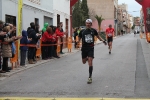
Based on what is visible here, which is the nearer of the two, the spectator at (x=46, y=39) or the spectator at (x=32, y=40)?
the spectator at (x=32, y=40)

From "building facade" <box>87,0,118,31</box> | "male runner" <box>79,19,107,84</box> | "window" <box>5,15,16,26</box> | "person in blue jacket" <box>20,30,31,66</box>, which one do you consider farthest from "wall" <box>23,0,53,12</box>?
"building facade" <box>87,0,118,31</box>

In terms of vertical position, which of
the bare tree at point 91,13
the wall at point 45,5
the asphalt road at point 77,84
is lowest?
the asphalt road at point 77,84

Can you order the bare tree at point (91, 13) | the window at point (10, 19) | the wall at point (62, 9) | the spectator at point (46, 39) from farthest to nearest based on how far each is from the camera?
the bare tree at point (91, 13), the wall at point (62, 9), the spectator at point (46, 39), the window at point (10, 19)

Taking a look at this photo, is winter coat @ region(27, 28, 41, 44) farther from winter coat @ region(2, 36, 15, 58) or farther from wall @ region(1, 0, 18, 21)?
winter coat @ region(2, 36, 15, 58)

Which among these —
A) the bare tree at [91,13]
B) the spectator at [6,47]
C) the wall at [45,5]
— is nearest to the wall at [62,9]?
the wall at [45,5]

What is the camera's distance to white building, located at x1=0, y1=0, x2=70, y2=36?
53.9ft

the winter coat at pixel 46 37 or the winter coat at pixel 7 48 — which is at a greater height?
the winter coat at pixel 46 37

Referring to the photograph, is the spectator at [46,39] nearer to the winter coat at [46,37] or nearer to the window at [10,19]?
the winter coat at [46,37]

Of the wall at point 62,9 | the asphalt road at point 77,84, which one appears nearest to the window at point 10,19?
the asphalt road at point 77,84

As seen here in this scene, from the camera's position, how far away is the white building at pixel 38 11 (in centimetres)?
1642

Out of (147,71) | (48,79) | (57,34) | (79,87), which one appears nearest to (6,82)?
(48,79)

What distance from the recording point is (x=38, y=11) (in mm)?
22094

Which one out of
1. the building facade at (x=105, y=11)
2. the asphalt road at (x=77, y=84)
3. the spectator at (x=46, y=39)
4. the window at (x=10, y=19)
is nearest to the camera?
the asphalt road at (x=77, y=84)

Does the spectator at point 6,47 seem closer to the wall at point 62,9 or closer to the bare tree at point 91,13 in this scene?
the wall at point 62,9
